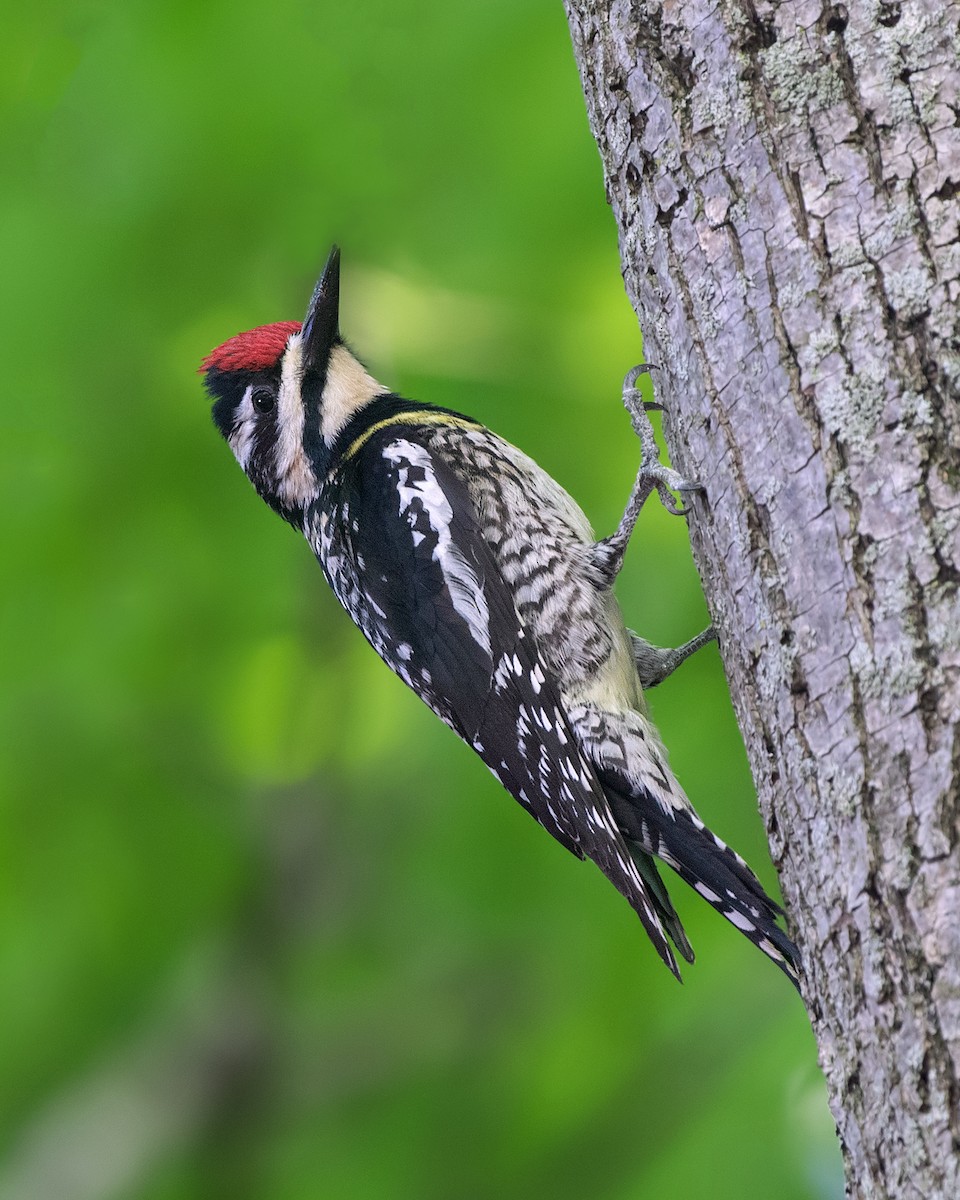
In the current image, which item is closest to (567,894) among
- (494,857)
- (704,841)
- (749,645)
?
(494,857)

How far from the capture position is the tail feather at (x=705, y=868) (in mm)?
2740

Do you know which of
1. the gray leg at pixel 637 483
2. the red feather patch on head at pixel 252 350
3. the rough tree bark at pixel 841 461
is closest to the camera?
the rough tree bark at pixel 841 461

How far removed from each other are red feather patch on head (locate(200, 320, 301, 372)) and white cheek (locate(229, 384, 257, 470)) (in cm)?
9

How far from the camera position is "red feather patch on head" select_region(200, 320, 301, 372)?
12.4 ft

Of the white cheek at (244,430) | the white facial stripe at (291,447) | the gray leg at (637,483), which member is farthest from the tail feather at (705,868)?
the white cheek at (244,430)

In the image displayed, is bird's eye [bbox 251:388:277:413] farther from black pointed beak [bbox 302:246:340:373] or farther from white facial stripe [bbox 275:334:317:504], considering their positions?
black pointed beak [bbox 302:246:340:373]

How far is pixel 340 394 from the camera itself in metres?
3.97

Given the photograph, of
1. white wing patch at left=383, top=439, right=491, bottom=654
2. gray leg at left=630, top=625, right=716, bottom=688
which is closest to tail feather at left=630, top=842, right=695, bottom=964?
gray leg at left=630, top=625, right=716, bottom=688

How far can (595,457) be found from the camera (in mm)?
4016

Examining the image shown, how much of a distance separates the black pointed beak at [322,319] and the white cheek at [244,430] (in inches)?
8.1

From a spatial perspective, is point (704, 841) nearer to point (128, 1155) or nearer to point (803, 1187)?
point (803, 1187)

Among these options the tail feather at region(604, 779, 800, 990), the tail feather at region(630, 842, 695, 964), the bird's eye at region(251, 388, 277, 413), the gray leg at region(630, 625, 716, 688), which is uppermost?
the bird's eye at region(251, 388, 277, 413)

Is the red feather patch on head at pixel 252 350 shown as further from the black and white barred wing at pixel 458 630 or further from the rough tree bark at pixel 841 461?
the rough tree bark at pixel 841 461

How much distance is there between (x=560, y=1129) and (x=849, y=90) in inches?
140
